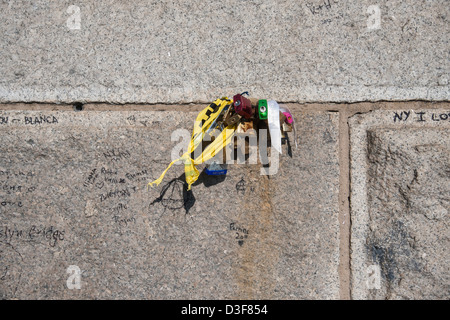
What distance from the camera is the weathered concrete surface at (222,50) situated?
1681mm

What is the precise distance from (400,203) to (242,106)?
2.65 feet

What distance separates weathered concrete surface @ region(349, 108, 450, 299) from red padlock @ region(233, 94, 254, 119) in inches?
19.3

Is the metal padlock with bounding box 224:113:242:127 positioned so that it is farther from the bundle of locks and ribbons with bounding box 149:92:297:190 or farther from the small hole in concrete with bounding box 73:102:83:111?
the small hole in concrete with bounding box 73:102:83:111

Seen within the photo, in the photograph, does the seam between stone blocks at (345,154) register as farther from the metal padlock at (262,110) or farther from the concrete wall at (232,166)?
the metal padlock at (262,110)

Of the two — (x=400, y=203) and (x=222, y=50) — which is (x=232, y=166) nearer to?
(x=222, y=50)

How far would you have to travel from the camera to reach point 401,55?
1.68 metres

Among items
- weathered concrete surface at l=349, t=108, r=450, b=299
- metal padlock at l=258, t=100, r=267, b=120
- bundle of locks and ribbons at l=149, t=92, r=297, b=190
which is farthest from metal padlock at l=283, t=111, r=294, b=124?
weathered concrete surface at l=349, t=108, r=450, b=299

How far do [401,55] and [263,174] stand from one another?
2.59 ft

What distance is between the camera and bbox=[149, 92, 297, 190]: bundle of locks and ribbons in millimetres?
1577

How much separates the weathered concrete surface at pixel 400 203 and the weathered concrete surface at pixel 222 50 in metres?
0.16

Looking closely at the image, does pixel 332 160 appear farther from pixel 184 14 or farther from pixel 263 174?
pixel 184 14

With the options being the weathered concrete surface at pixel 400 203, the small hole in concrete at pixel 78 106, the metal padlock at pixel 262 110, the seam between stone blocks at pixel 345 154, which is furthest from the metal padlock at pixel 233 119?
the small hole in concrete at pixel 78 106

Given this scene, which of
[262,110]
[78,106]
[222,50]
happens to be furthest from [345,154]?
[78,106]

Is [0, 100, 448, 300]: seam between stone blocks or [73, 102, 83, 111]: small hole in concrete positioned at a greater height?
[73, 102, 83, 111]: small hole in concrete
